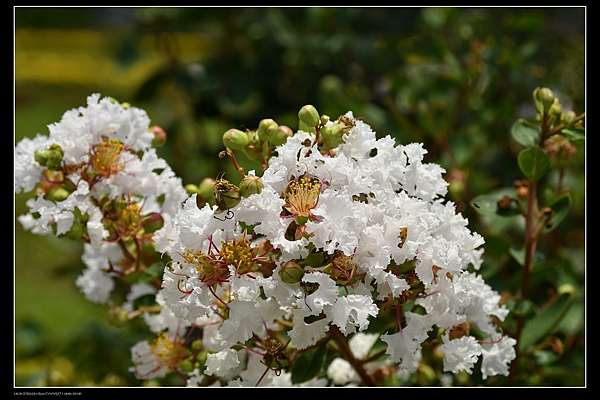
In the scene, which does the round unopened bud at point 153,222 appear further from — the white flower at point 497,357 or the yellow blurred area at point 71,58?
the yellow blurred area at point 71,58

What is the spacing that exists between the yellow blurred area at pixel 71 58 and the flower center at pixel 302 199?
614 centimetres

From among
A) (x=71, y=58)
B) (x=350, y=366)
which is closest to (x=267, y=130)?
(x=350, y=366)

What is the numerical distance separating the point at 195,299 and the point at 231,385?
22 centimetres

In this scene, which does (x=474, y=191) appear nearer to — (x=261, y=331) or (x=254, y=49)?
(x=261, y=331)

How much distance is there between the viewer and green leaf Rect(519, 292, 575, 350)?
1.50 m

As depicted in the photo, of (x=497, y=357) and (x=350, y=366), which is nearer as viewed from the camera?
(x=497, y=357)

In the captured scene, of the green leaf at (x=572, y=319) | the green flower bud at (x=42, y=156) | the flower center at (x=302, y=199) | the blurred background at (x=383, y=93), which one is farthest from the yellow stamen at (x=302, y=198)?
the green leaf at (x=572, y=319)

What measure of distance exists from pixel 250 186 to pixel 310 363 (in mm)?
368

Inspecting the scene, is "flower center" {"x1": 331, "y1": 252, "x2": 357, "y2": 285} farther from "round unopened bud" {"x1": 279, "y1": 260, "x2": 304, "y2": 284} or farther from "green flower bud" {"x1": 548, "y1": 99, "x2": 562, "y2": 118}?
"green flower bud" {"x1": 548, "y1": 99, "x2": 562, "y2": 118}

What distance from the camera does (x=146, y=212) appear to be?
1402mm

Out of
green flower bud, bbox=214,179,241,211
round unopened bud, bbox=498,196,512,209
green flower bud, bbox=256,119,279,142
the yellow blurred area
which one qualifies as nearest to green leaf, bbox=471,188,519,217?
round unopened bud, bbox=498,196,512,209

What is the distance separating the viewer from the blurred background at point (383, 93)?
197 cm

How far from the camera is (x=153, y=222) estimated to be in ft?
4.63

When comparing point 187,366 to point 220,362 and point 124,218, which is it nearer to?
point 220,362
